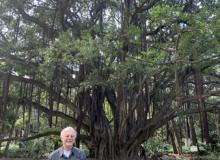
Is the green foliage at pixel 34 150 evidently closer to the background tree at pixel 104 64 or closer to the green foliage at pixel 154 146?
the green foliage at pixel 154 146

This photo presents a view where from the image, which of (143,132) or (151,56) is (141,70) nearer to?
(151,56)

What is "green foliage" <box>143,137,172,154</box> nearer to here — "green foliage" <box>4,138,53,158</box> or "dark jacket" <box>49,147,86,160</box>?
"green foliage" <box>4,138,53,158</box>

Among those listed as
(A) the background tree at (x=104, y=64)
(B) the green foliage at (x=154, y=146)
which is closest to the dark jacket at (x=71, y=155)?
(A) the background tree at (x=104, y=64)

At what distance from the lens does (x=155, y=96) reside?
7105 mm

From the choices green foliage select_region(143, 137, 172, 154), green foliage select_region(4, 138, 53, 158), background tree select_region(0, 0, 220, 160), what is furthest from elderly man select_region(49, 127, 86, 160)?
green foliage select_region(4, 138, 53, 158)

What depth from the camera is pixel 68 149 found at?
2.26 metres

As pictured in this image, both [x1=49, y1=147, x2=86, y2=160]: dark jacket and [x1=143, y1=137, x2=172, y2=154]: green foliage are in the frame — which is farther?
[x1=143, y1=137, x2=172, y2=154]: green foliage

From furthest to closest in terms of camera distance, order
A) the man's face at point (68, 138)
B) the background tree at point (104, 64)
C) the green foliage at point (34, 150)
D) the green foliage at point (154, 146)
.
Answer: the green foliage at point (34, 150)
the green foliage at point (154, 146)
the background tree at point (104, 64)
the man's face at point (68, 138)

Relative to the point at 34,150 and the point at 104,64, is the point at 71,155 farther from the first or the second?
the point at 34,150

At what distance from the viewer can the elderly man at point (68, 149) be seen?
7.29 feet

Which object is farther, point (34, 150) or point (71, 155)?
point (34, 150)

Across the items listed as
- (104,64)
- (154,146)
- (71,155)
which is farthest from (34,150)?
(71,155)

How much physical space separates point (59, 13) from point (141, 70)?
2.29 meters

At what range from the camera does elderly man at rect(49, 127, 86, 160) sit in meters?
2.22
